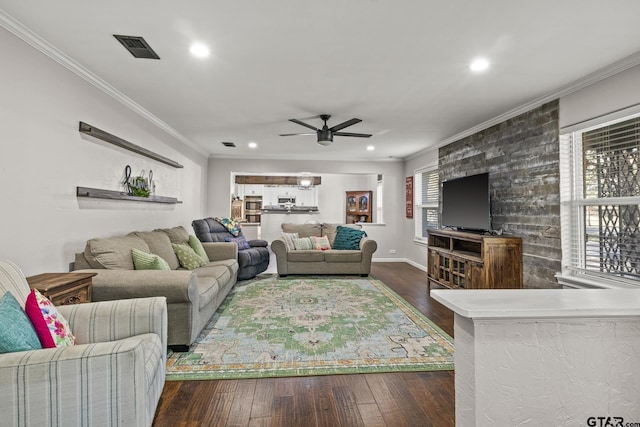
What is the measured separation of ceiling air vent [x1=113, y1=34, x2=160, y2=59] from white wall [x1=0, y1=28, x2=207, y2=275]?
2.18 feet

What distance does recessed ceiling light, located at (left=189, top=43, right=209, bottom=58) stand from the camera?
2.43 meters

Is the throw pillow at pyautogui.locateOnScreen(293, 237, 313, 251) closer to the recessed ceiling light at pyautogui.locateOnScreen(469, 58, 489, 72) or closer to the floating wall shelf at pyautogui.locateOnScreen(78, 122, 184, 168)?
the floating wall shelf at pyautogui.locateOnScreen(78, 122, 184, 168)

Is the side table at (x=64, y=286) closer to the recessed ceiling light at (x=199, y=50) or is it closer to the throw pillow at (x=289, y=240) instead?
the recessed ceiling light at (x=199, y=50)

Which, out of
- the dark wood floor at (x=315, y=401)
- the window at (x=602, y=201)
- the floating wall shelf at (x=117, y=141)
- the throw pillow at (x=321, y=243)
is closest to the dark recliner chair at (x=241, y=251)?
the throw pillow at (x=321, y=243)

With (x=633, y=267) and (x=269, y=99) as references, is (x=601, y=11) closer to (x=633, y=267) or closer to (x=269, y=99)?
(x=633, y=267)

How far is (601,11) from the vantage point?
199cm

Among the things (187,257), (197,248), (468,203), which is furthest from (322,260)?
(468,203)

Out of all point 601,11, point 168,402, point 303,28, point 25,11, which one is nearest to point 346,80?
point 303,28

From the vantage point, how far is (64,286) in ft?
6.81

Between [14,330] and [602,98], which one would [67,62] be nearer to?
[14,330]

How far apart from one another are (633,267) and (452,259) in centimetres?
196

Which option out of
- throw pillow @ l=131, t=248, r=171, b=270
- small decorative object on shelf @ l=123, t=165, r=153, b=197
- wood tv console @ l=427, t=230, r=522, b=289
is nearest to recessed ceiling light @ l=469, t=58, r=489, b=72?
wood tv console @ l=427, t=230, r=522, b=289

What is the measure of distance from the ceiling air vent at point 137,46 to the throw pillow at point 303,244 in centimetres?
379

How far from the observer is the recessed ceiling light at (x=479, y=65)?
8.70 ft
